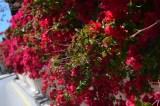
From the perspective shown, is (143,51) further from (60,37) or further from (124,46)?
(60,37)

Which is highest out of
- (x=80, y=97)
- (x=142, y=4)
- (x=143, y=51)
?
(x=142, y=4)

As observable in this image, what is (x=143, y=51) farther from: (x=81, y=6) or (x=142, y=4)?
(x=81, y=6)

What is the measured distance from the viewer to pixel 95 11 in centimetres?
622

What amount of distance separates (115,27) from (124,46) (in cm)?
32

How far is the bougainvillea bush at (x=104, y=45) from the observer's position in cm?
496

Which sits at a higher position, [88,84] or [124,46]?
[124,46]

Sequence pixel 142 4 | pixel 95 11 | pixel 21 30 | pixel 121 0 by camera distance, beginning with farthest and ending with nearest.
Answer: pixel 21 30, pixel 95 11, pixel 142 4, pixel 121 0

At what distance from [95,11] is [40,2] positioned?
38.0 inches

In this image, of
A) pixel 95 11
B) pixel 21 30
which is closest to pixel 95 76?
pixel 95 11

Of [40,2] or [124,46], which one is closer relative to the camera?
[124,46]

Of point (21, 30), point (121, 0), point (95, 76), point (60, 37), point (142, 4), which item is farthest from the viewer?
point (21, 30)

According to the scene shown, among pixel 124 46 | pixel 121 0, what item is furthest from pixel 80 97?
pixel 121 0

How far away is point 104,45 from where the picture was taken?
5375mm

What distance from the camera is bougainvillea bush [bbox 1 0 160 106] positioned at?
4965 mm
